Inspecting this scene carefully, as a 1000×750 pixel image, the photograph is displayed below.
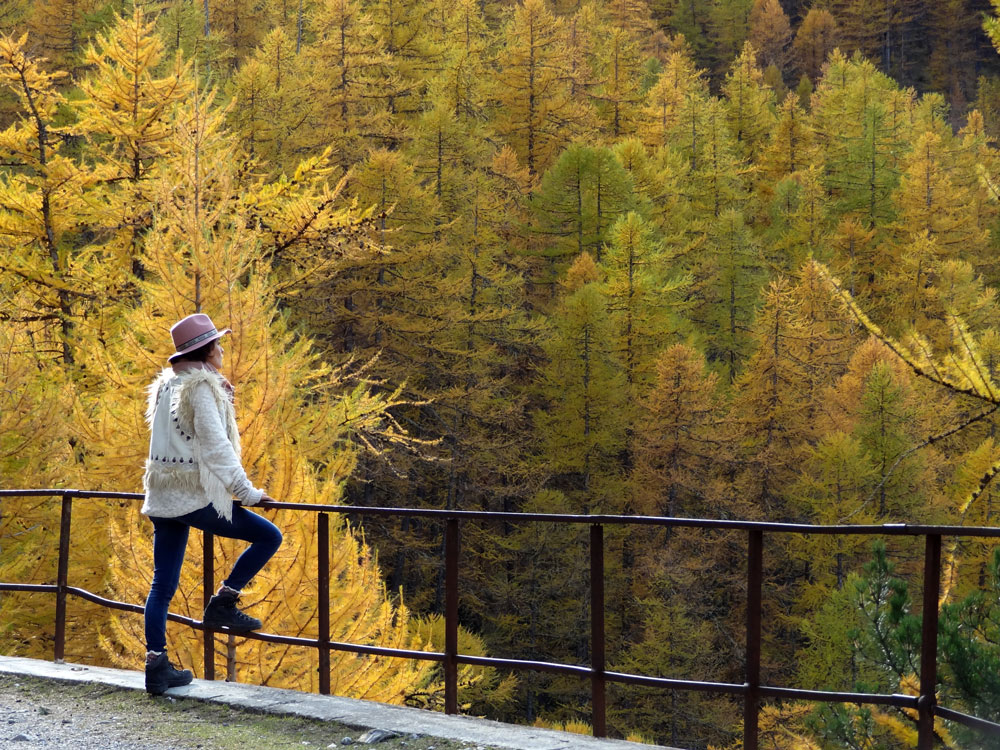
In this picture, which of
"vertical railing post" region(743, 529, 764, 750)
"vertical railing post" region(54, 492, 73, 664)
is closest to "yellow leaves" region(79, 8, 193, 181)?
"vertical railing post" region(54, 492, 73, 664)

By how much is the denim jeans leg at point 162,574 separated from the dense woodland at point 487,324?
4645 mm

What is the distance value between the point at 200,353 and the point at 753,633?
8.41ft

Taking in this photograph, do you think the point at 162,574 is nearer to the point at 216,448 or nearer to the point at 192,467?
the point at 192,467

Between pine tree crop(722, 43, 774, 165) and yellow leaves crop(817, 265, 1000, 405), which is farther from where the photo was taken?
pine tree crop(722, 43, 774, 165)

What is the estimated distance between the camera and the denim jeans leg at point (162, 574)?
500 cm

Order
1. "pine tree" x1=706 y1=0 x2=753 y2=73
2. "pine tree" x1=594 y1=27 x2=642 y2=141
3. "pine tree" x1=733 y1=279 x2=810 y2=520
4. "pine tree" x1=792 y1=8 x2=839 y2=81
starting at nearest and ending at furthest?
"pine tree" x1=733 y1=279 x2=810 y2=520, "pine tree" x1=594 y1=27 x2=642 y2=141, "pine tree" x1=706 y1=0 x2=753 y2=73, "pine tree" x1=792 y1=8 x2=839 y2=81

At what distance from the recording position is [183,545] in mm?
5078

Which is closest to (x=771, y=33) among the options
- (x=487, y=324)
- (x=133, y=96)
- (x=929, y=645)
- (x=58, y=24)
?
(x=58, y=24)

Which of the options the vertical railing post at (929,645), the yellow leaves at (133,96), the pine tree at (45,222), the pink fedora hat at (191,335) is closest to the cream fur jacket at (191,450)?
the pink fedora hat at (191,335)

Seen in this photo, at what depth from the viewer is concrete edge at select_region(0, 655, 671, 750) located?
4336mm

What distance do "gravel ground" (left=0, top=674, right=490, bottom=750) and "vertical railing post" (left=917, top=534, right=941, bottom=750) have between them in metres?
1.56

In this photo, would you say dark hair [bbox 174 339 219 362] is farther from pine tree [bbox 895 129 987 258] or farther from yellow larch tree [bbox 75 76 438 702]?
pine tree [bbox 895 129 987 258]

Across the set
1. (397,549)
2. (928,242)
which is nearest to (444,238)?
(397,549)

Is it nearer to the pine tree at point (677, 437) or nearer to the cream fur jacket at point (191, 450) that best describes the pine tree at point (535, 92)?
the pine tree at point (677, 437)
